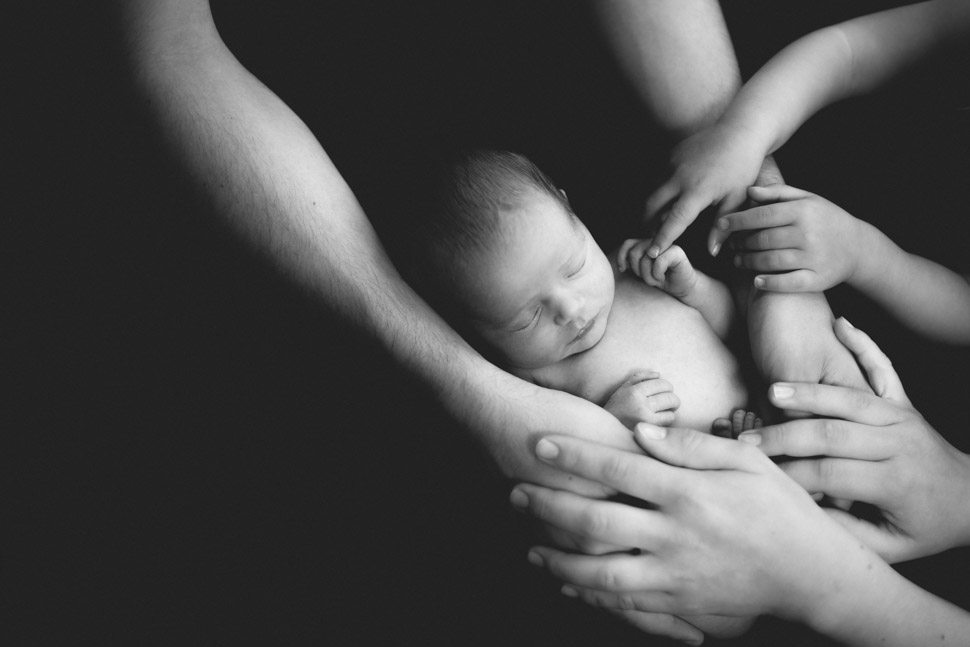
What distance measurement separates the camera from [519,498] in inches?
38.9

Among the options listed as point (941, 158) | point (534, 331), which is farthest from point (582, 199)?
point (941, 158)

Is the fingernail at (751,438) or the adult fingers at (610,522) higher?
the fingernail at (751,438)

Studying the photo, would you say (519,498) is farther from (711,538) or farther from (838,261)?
(838,261)

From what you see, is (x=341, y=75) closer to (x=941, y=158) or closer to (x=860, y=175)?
(x=860, y=175)

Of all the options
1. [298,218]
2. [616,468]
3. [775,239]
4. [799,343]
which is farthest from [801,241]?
[298,218]

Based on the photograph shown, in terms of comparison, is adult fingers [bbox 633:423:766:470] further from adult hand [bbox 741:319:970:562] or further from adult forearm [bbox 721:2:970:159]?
adult forearm [bbox 721:2:970:159]

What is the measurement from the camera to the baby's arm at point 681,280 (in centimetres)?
120

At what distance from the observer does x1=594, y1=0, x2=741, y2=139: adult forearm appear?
1.26 m

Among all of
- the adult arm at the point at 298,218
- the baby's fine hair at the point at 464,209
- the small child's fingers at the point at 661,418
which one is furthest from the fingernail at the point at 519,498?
the baby's fine hair at the point at 464,209

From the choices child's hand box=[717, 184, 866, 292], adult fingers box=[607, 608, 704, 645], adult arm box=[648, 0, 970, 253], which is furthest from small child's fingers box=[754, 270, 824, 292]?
adult fingers box=[607, 608, 704, 645]

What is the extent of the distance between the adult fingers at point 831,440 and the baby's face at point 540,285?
15.0 inches

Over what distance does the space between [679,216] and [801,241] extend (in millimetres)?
202

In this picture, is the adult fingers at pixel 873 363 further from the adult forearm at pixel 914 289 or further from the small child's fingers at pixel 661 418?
the small child's fingers at pixel 661 418

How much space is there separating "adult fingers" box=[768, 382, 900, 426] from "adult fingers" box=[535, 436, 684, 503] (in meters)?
0.23
